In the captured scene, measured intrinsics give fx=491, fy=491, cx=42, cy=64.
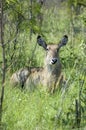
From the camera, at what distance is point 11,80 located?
8.45 meters

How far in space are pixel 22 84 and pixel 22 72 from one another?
1.11 ft

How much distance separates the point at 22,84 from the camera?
31.1 ft

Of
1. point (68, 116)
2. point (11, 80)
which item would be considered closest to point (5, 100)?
point (68, 116)

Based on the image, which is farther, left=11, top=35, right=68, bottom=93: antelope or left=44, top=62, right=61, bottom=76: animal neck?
left=44, top=62, right=61, bottom=76: animal neck

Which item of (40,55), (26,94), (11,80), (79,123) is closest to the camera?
(79,123)

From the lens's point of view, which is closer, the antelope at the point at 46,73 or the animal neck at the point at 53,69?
the antelope at the point at 46,73

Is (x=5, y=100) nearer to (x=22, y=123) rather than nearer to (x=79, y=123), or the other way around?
(x=22, y=123)

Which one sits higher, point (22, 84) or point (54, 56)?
point (54, 56)

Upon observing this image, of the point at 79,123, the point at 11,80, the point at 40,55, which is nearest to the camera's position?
the point at 79,123

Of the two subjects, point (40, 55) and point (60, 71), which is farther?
point (40, 55)

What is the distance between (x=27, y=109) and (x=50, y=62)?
96.5 inches

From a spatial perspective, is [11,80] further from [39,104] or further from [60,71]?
[39,104]

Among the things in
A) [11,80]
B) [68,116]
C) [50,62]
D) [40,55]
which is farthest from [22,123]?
[40,55]

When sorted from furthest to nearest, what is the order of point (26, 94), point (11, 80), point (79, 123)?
1. point (11, 80)
2. point (26, 94)
3. point (79, 123)
